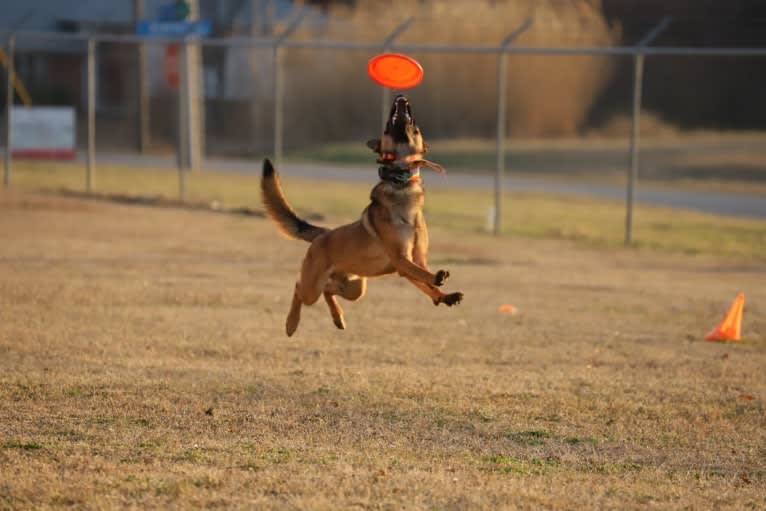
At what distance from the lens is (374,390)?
26.5ft

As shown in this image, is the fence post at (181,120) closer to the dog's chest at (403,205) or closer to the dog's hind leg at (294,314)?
the dog's hind leg at (294,314)

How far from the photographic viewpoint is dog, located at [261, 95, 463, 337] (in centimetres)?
639

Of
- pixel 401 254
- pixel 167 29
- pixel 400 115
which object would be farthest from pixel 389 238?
pixel 167 29

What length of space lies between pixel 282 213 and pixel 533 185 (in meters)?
20.4

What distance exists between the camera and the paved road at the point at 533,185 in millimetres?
23266

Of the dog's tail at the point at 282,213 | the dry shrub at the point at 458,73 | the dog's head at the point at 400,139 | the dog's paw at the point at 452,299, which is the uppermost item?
the dry shrub at the point at 458,73

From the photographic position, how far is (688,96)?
35000 mm

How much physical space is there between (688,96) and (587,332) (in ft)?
83.8

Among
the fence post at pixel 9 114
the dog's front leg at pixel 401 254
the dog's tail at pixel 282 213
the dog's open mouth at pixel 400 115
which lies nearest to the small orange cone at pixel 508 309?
the dog's tail at pixel 282 213

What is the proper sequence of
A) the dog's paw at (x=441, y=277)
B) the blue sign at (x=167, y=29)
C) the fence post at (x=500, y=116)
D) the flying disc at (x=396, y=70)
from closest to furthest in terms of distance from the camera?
the dog's paw at (x=441, y=277), the flying disc at (x=396, y=70), the fence post at (x=500, y=116), the blue sign at (x=167, y=29)

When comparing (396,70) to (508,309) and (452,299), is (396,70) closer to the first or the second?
(452,299)

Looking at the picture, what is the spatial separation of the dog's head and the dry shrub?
2423cm

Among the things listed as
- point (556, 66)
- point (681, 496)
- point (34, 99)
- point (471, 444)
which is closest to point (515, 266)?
point (471, 444)

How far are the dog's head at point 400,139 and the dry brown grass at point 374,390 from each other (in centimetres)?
155
